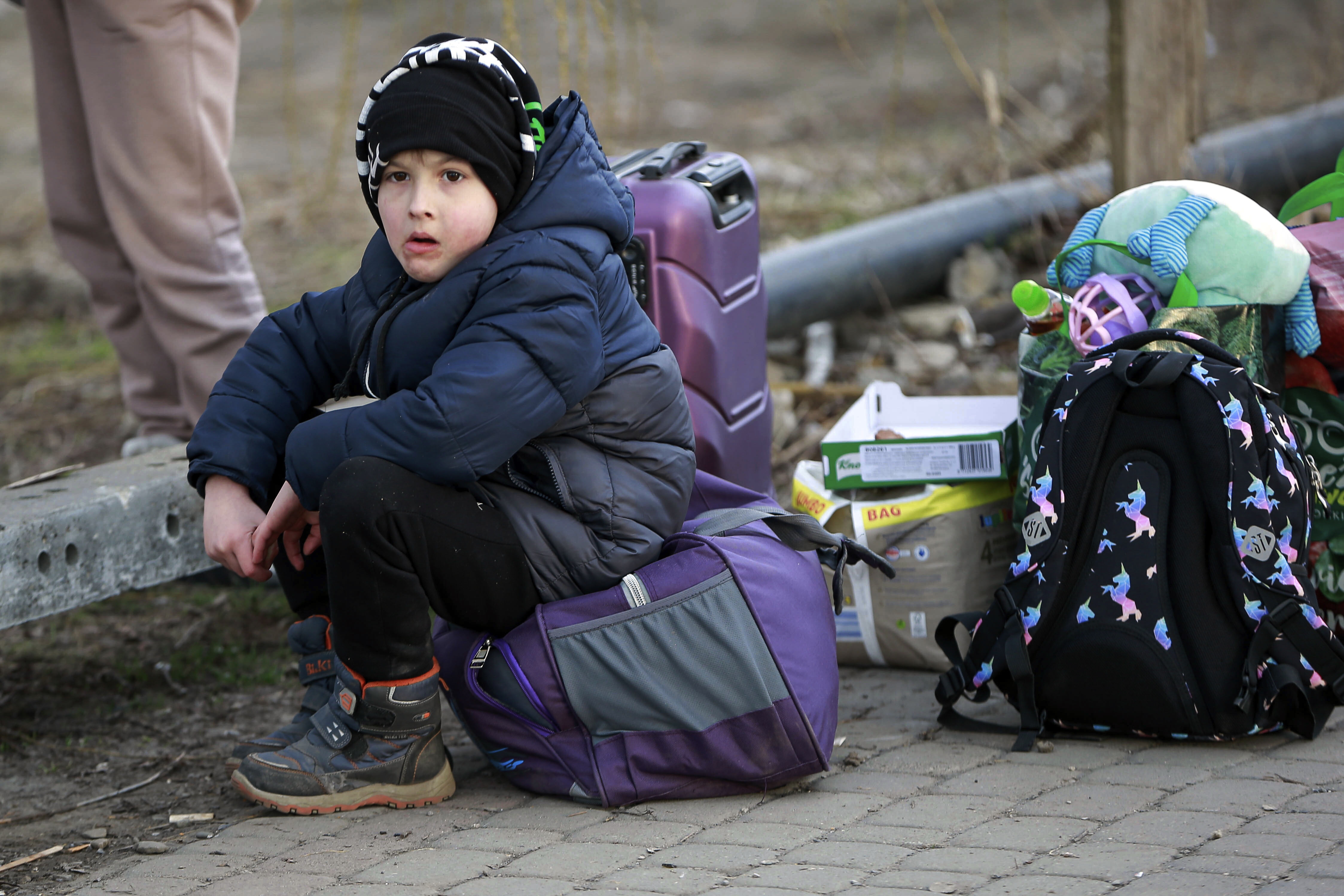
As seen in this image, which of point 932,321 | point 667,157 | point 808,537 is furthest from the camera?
point 932,321

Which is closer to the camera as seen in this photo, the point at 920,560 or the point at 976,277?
the point at 920,560

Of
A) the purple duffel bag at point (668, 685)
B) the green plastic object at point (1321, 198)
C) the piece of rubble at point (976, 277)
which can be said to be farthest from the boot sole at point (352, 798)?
the piece of rubble at point (976, 277)

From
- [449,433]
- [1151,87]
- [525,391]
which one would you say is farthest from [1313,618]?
[1151,87]

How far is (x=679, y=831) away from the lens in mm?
2197

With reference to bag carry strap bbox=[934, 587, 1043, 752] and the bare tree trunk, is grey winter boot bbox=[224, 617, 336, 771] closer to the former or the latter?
bag carry strap bbox=[934, 587, 1043, 752]

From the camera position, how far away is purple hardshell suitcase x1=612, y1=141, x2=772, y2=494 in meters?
3.00

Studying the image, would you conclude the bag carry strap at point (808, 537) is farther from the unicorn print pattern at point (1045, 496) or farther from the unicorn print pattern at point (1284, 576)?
the unicorn print pattern at point (1284, 576)

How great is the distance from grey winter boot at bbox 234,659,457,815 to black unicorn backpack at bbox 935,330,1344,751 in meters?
1.03

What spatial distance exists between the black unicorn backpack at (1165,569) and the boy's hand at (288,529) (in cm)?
Answer: 124

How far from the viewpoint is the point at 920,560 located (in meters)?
2.91

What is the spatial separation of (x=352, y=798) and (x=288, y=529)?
48 cm

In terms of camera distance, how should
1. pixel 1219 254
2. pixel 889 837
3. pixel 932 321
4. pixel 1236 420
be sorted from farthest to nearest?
pixel 932 321, pixel 1219 254, pixel 1236 420, pixel 889 837

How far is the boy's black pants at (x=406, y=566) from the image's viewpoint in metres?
2.19

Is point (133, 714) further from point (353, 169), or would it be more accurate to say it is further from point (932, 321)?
point (353, 169)
